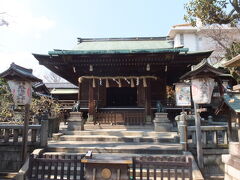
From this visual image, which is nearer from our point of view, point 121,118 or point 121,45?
point 121,118

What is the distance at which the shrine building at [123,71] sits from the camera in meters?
9.77

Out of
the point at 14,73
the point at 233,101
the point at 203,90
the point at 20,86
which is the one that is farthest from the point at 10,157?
the point at 233,101

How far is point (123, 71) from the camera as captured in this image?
11555 millimetres

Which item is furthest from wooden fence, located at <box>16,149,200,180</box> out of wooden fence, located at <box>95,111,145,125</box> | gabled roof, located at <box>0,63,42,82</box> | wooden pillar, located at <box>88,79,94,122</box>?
wooden pillar, located at <box>88,79,94,122</box>

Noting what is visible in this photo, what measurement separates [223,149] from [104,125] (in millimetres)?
6493

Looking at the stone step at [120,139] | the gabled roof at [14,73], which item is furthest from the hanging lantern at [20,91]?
the stone step at [120,139]

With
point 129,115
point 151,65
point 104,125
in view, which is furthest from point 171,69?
point 104,125

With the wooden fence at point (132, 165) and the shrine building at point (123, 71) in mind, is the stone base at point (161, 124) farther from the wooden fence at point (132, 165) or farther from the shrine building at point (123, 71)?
the wooden fence at point (132, 165)

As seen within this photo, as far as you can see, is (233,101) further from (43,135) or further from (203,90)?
(43,135)

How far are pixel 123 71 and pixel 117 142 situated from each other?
5071mm

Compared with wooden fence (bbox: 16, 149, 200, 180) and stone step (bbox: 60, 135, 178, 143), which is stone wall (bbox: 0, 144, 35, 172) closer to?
wooden fence (bbox: 16, 149, 200, 180)

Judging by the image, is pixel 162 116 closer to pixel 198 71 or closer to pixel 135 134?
pixel 135 134

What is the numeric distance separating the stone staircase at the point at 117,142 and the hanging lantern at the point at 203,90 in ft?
6.98

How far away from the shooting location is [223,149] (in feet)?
20.4
